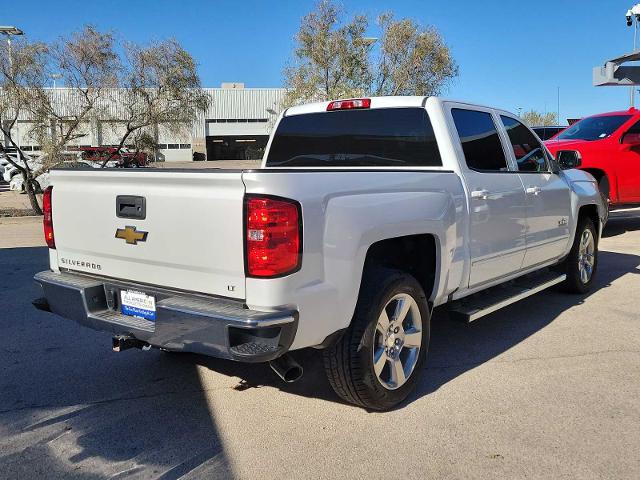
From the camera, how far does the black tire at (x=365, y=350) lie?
339 cm

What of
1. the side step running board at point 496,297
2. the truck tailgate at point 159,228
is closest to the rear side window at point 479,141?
the side step running board at point 496,297

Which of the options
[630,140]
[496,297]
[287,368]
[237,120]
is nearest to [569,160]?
[496,297]

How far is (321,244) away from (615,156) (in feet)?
30.2

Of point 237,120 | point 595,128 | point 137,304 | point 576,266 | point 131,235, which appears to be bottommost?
point 576,266

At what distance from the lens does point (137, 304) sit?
11.2ft

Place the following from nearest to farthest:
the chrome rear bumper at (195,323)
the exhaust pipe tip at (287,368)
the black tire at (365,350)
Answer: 1. the chrome rear bumper at (195,323)
2. the exhaust pipe tip at (287,368)
3. the black tire at (365,350)

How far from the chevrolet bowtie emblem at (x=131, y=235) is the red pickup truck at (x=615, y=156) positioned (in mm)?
8744

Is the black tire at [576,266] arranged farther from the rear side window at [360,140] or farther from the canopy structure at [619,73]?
the canopy structure at [619,73]

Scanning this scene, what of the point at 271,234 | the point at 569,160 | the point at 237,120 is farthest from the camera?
the point at 237,120

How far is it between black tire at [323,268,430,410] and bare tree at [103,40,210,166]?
14.3 m

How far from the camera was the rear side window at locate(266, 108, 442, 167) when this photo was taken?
4566mm

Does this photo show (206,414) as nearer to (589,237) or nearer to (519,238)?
(519,238)

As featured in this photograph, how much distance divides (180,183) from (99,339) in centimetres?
264

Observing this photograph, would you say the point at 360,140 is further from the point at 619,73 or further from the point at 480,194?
the point at 619,73
